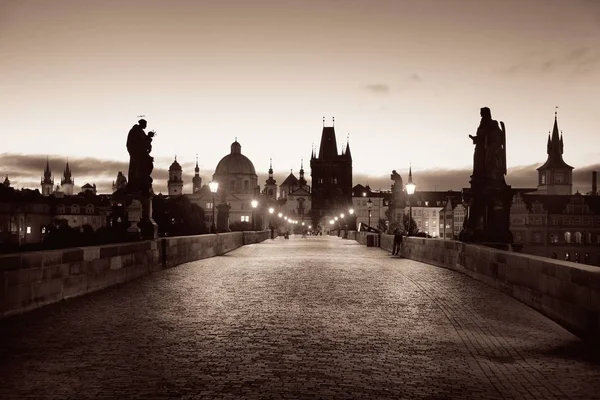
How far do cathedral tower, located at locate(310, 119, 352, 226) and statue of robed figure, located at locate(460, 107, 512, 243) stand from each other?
137758 millimetres

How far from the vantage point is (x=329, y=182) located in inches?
6280

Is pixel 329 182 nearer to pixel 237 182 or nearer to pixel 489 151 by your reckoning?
pixel 237 182

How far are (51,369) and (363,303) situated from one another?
6.52 m

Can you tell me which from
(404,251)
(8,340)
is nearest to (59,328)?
(8,340)

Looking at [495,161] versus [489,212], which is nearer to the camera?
[489,212]

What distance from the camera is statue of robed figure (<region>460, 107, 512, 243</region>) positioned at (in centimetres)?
1891

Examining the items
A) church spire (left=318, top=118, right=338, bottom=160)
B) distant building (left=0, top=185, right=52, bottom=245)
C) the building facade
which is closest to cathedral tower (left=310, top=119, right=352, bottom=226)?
church spire (left=318, top=118, right=338, bottom=160)

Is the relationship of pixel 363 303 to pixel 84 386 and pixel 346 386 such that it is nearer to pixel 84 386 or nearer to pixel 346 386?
pixel 346 386

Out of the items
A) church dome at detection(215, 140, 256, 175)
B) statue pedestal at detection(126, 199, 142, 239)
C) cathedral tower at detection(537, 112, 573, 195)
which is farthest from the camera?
cathedral tower at detection(537, 112, 573, 195)

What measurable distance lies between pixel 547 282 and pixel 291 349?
196 inches

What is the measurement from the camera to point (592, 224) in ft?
390

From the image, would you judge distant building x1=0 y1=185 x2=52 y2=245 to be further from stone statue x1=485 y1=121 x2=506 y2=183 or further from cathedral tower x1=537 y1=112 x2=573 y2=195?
cathedral tower x1=537 y1=112 x2=573 y2=195

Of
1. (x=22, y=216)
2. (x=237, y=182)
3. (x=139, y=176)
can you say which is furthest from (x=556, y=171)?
(x=139, y=176)

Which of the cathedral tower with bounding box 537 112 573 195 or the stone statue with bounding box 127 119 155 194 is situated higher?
the cathedral tower with bounding box 537 112 573 195
